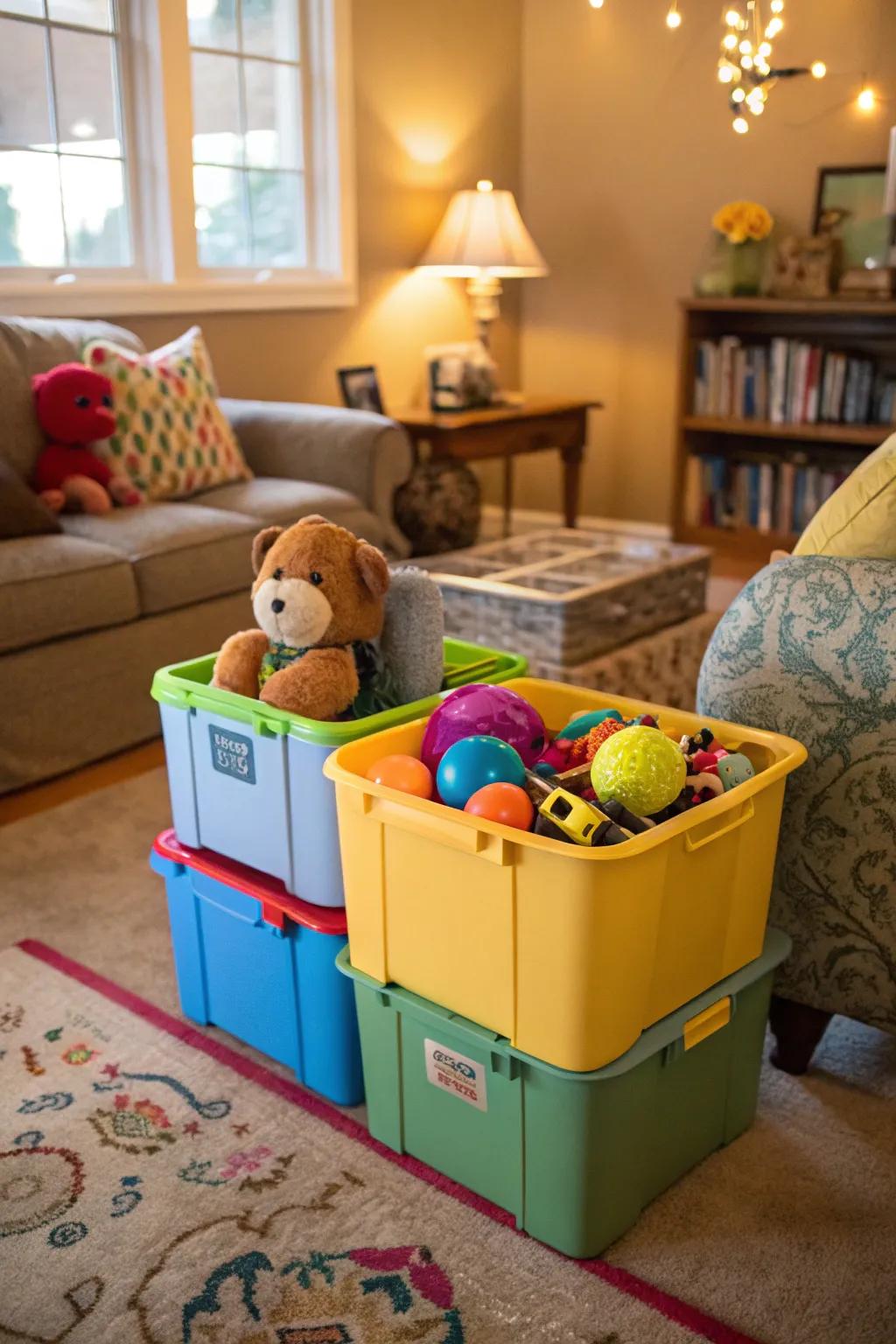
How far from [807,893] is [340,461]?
220cm

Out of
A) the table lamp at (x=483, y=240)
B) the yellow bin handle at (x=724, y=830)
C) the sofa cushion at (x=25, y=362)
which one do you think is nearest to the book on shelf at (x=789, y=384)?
the table lamp at (x=483, y=240)

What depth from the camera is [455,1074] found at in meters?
1.43

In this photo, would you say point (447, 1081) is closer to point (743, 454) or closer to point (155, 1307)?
point (155, 1307)

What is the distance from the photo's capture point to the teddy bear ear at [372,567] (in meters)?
1.67

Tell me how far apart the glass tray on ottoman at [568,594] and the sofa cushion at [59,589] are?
737mm

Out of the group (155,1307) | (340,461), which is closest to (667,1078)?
(155,1307)

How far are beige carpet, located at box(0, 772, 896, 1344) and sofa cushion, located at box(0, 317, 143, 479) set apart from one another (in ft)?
5.61

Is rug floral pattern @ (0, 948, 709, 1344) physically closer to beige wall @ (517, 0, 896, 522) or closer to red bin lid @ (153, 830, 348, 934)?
red bin lid @ (153, 830, 348, 934)

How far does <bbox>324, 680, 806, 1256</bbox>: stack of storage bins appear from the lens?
1.28 m

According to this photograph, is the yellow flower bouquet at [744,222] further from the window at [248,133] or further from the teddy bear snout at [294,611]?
the teddy bear snout at [294,611]

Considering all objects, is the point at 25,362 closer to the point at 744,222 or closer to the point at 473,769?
the point at 473,769

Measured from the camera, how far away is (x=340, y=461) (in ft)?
11.5

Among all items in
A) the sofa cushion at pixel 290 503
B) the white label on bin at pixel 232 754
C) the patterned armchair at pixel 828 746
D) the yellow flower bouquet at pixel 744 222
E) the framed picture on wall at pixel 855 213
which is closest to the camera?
the patterned armchair at pixel 828 746

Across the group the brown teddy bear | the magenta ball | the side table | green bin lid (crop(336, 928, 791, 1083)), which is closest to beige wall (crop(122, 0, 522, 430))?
the side table
